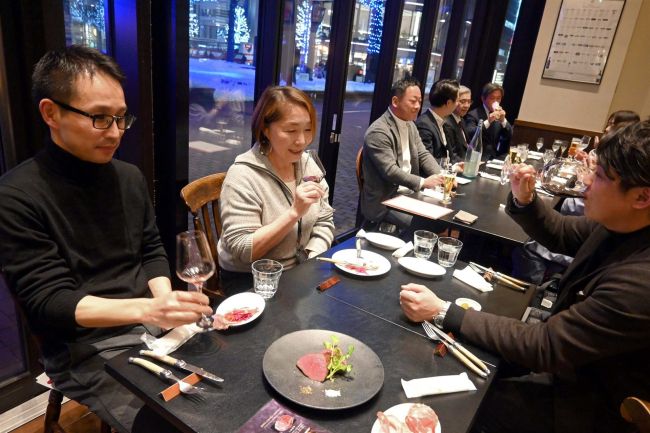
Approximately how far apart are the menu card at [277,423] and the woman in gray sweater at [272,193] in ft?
2.84

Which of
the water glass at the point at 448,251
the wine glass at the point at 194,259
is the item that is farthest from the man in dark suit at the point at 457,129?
the wine glass at the point at 194,259

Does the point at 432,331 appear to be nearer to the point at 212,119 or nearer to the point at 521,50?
the point at 212,119

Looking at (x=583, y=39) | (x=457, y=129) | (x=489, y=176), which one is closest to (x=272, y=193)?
(x=489, y=176)

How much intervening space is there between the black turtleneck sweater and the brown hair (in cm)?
55

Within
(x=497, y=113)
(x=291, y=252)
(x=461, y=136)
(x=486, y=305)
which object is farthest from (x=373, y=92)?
(x=486, y=305)

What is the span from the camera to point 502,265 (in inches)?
139

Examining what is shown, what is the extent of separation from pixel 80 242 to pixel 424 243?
121 cm

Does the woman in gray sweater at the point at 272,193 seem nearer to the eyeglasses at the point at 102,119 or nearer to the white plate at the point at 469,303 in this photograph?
the eyeglasses at the point at 102,119

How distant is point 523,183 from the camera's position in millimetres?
1746

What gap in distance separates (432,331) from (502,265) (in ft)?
8.45

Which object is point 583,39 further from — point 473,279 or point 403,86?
point 473,279

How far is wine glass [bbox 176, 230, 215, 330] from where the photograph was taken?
116 cm

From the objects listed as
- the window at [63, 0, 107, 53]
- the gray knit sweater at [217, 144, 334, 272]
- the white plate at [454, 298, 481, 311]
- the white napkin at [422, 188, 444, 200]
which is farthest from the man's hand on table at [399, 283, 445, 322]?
the window at [63, 0, 107, 53]

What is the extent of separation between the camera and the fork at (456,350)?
111cm
